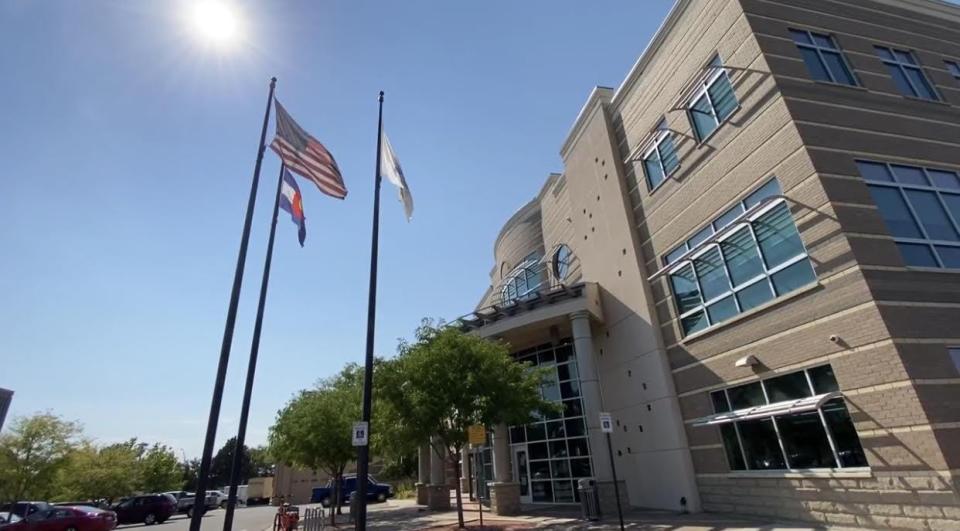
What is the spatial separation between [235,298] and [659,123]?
1475 cm

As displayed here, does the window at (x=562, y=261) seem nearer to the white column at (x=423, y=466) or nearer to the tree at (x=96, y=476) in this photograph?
the white column at (x=423, y=466)

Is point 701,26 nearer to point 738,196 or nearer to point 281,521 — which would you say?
point 738,196

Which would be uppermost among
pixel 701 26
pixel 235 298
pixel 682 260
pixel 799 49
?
pixel 701 26

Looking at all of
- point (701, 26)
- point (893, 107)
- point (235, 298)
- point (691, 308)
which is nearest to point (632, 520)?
point (691, 308)

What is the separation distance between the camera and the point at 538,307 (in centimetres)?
2069

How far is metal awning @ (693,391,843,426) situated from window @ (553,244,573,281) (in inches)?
453

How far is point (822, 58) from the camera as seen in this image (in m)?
14.3

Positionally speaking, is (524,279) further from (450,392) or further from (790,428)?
(790,428)

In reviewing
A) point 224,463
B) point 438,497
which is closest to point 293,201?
point 438,497

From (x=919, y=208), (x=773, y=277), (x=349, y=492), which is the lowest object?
(x=349, y=492)

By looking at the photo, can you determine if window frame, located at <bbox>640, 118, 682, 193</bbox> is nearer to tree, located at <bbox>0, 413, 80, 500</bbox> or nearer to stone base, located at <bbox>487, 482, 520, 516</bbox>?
stone base, located at <bbox>487, 482, 520, 516</bbox>

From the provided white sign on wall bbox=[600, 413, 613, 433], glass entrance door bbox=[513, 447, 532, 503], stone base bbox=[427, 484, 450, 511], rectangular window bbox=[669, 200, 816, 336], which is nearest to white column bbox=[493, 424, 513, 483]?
glass entrance door bbox=[513, 447, 532, 503]

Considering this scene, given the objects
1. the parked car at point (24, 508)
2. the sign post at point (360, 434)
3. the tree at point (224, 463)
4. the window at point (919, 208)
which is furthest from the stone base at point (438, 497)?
the tree at point (224, 463)

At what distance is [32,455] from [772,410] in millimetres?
41663
